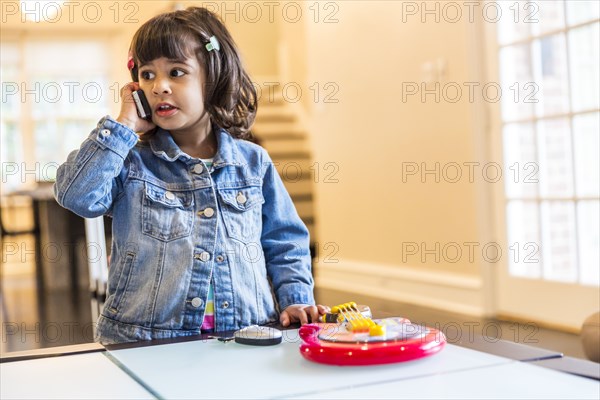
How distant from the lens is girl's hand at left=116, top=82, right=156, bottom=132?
1215mm

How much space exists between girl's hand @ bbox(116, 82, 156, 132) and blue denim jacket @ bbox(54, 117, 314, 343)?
0.03m

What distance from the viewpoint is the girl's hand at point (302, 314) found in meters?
1.11

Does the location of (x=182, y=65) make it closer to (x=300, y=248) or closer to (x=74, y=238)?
(x=300, y=248)

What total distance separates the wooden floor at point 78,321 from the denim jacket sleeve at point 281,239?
88cm

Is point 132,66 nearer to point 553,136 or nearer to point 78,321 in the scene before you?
point 553,136

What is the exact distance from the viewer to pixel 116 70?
810cm

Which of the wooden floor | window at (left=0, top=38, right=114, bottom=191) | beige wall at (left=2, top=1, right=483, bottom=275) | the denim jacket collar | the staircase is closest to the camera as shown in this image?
the denim jacket collar

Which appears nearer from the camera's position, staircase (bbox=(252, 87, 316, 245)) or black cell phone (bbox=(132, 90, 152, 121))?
black cell phone (bbox=(132, 90, 152, 121))

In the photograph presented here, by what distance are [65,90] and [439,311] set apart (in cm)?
601

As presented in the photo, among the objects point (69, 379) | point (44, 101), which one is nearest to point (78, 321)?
point (69, 379)

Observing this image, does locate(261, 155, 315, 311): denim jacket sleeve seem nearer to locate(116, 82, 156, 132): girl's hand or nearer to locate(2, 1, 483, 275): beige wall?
locate(116, 82, 156, 132): girl's hand

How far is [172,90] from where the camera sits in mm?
1242

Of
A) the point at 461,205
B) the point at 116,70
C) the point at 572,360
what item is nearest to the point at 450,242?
the point at 461,205

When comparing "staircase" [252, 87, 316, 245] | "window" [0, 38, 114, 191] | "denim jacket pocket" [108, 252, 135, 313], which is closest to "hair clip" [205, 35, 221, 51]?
"denim jacket pocket" [108, 252, 135, 313]
